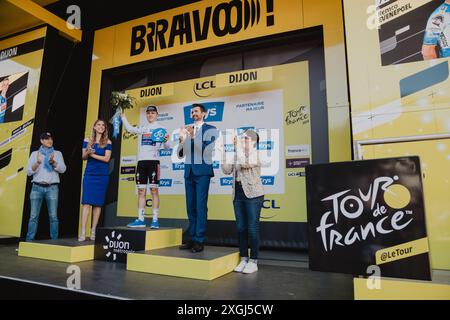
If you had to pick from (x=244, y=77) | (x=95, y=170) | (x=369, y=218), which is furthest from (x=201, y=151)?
(x=244, y=77)

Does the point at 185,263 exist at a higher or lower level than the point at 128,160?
lower

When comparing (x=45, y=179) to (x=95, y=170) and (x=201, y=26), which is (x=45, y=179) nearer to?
(x=95, y=170)

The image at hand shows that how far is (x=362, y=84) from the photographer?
2855 mm

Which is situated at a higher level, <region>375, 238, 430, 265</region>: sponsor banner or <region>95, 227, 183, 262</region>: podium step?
<region>375, 238, 430, 265</region>: sponsor banner

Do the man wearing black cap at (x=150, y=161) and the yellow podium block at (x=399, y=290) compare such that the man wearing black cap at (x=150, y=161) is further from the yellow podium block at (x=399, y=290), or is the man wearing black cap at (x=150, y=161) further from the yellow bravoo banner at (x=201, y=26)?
the yellow podium block at (x=399, y=290)

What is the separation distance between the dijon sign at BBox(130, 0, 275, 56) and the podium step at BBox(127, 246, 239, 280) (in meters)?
3.23

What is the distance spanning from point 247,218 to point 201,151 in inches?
30.6

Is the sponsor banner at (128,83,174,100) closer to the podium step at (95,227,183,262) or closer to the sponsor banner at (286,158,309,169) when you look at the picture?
the sponsor banner at (286,158,309,169)

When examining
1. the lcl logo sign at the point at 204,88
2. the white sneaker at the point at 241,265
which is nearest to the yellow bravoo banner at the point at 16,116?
the lcl logo sign at the point at 204,88

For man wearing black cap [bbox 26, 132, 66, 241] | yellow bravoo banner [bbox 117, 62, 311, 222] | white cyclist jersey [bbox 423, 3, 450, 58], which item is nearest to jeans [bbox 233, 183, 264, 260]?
yellow bravoo banner [bbox 117, 62, 311, 222]

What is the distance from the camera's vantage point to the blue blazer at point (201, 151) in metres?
2.85

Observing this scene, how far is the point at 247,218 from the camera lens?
2.67 metres

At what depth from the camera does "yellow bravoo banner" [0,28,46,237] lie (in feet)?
15.3

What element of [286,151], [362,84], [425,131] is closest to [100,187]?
[286,151]
